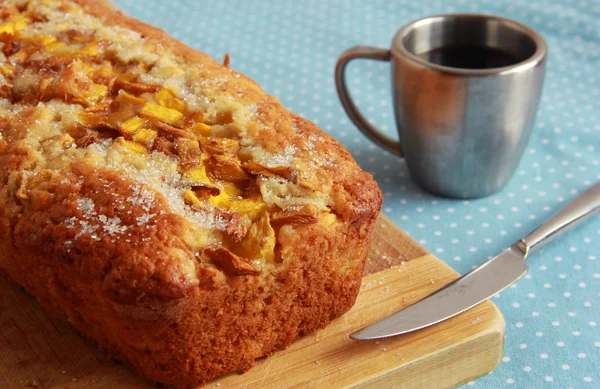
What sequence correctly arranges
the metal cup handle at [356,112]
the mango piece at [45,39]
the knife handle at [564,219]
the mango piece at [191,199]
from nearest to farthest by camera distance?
the mango piece at [191,199]
the knife handle at [564,219]
the mango piece at [45,39]
the metal cup handle at [356,112]

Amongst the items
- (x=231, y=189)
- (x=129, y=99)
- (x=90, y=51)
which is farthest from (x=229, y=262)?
(x=90, y=51)

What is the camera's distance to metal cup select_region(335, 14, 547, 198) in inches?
95.7

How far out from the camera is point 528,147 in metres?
2.99

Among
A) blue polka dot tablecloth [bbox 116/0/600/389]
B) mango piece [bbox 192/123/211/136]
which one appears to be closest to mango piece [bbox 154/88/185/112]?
mango piece [bbox 192/123/211/136]

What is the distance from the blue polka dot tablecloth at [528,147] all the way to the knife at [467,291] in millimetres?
128

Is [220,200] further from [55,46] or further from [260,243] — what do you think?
[55,46]

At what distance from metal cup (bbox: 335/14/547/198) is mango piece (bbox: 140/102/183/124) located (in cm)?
83

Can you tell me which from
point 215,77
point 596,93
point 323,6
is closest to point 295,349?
point 215,77

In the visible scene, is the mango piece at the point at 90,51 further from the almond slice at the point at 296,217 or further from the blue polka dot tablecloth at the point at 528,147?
the blue polka dot tablecloth at the point at 528,147

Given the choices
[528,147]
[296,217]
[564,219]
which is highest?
[296,217]

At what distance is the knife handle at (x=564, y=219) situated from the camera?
2234 millimetres

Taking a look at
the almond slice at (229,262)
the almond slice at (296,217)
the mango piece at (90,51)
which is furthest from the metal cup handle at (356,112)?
the almond slice at (229,262)

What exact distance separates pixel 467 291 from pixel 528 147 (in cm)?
118

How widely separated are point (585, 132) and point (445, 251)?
38.9 inches
